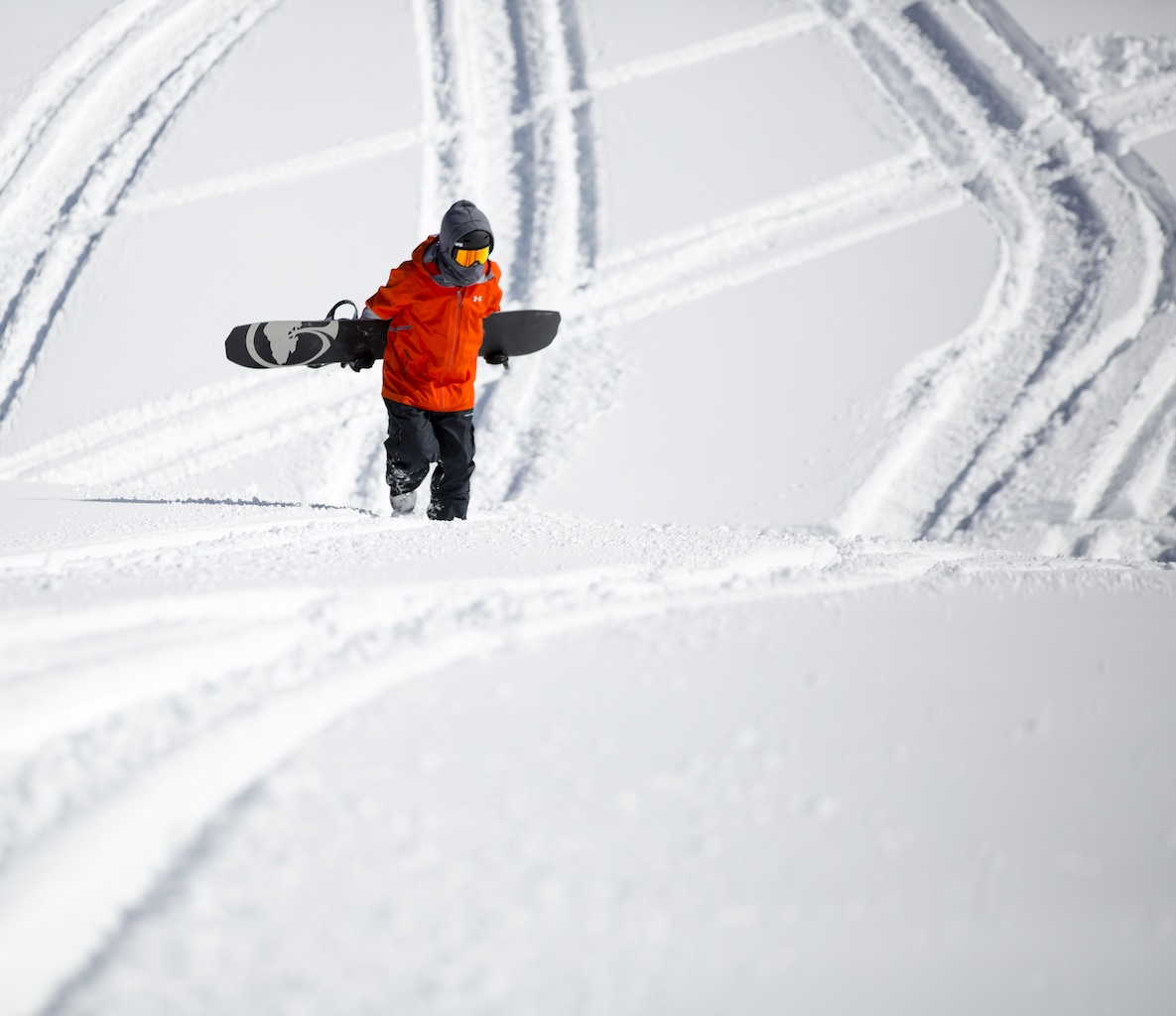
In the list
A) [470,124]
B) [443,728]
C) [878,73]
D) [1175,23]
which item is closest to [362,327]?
[443,728]

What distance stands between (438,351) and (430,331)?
0.25ft

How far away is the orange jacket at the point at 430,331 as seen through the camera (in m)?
3.58

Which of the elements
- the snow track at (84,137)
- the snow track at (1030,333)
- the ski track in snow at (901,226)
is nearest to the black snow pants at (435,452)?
the ski track in snow at (901,226)

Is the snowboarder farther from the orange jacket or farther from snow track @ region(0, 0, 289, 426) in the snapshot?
snow track @ region(0, 0, 289, 426)

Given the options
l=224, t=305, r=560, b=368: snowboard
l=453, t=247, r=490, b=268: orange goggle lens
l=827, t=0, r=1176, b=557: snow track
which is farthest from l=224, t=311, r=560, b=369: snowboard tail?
l=827, t=0, r=1176, b=557: snow track

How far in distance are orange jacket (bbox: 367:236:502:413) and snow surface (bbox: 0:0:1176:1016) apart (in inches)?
20.9

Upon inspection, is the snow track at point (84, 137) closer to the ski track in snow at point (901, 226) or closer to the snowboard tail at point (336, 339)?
the ski track in snow at point (901, 226)

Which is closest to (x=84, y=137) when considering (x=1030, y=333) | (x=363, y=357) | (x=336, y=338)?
(x=336, y=338)

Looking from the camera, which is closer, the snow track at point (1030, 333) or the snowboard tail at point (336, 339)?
the snowboard tail at point (336, 339)

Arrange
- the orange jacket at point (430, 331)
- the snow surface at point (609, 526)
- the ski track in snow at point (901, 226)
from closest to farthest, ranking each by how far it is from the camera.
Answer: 1. the snow surface at point (609, 526)
2. the orange jacket at point (430, 331)
3. the ski track in snow at point (901, 226)

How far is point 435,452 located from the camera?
393cm

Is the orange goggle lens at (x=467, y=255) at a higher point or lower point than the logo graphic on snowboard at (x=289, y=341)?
higher

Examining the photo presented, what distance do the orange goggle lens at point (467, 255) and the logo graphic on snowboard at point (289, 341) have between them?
0.80 m

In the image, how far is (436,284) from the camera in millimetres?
3559
